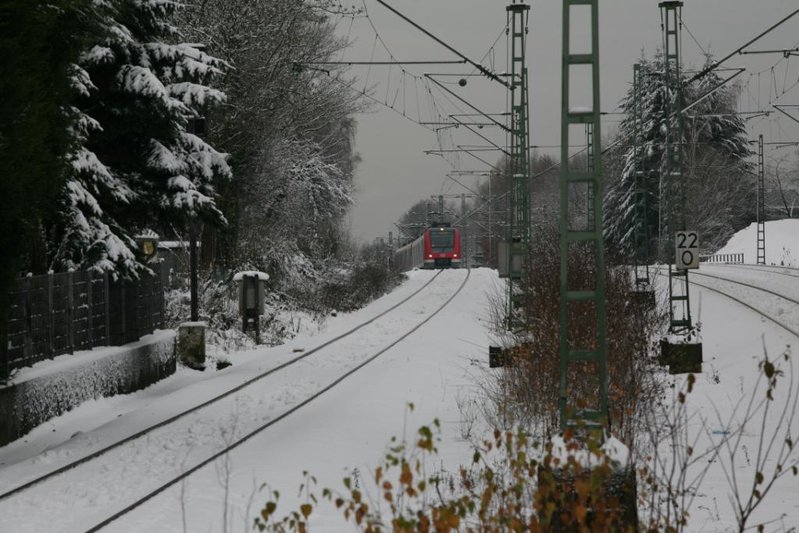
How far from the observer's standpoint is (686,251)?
21.3 meters

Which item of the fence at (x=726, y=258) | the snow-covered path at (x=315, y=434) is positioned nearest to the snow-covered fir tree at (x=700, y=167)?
the fence at (x=726, y=258)

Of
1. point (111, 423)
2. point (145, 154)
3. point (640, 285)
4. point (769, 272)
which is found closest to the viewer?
point (111, 423)

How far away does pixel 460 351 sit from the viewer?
2300cm

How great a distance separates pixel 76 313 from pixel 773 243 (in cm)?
5472

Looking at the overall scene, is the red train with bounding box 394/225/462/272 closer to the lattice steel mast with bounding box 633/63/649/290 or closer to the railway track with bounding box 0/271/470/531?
the lattice steel mast with bounding box 633/63/649/290

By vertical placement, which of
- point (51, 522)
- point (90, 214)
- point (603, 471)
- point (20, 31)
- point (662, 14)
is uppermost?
point (662, 14)

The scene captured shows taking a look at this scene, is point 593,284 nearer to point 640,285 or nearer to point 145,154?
point 145,154

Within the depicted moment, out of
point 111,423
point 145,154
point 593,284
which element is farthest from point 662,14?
point 111,423

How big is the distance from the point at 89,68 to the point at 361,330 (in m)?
12.0

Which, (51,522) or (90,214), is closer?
(51,522)

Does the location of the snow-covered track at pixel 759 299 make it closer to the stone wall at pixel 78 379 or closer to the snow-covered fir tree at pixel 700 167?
the stone wall at pixel 78 379

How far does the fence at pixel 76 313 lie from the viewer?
14.2 m

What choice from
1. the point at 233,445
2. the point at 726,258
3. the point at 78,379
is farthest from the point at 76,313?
the point at 726,258

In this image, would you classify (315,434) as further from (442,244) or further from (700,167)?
(700,167)
